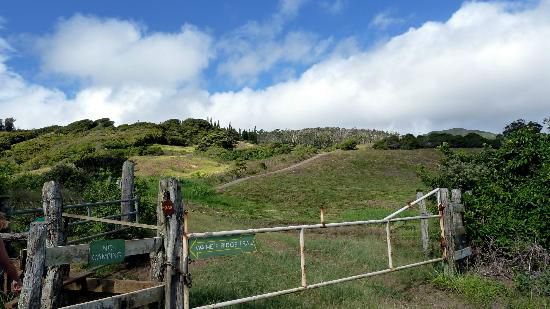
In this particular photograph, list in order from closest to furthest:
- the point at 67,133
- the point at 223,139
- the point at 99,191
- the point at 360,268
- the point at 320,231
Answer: the point at 360,268, the point at 99,191, the point at 320,231, the point at 223,139, the point at 67,133

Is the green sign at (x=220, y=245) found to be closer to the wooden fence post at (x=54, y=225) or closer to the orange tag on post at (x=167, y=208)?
the orange tag on post at (x=167, y=208)

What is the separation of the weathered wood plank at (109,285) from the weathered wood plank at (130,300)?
23cm

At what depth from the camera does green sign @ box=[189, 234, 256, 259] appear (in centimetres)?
604

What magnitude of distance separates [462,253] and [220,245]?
639 centimetres

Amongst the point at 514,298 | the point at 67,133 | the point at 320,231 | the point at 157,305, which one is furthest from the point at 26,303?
the point at 67,133

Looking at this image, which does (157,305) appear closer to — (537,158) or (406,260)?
(406,260)

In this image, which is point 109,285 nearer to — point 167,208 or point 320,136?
point 167,208

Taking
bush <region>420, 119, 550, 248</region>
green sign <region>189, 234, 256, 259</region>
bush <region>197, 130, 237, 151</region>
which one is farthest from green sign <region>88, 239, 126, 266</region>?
bush <region>197, 130, 237, 151</region>

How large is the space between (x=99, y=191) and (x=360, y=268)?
26.7 feet

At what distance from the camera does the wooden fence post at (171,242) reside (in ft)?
18.7

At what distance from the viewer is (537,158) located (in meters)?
11.2

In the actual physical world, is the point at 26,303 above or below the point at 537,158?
below

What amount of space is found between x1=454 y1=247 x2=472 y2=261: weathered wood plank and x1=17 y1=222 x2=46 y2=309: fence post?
817cm

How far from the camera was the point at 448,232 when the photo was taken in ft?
33.1
